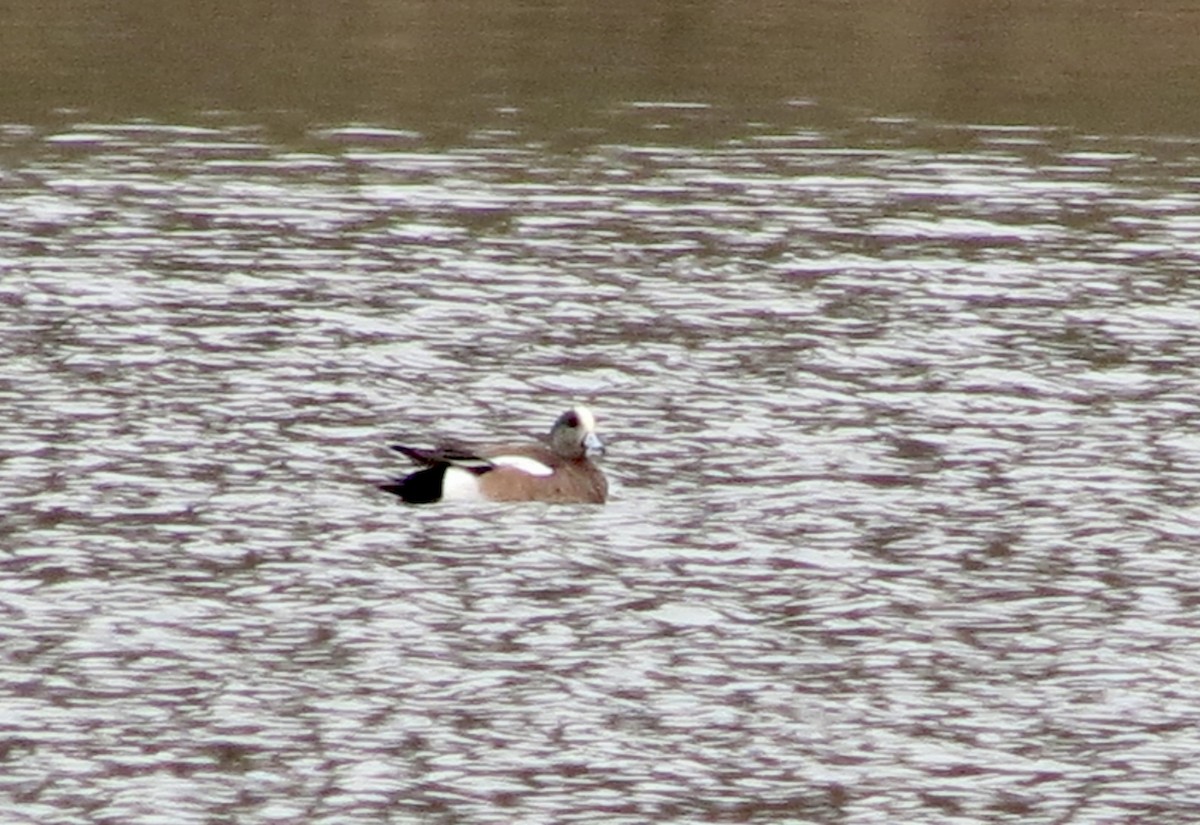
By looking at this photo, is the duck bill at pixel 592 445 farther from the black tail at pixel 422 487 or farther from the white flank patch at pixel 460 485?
the black tail at pixel 422 487

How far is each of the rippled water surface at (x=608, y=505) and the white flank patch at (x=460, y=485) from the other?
11 cm

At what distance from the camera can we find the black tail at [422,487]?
57.9 feet

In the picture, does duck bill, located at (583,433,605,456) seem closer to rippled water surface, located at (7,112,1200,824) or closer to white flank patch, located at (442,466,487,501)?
rippled water surface, located at (7,112,1200,824)

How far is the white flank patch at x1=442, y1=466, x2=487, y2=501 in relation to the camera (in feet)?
58.0

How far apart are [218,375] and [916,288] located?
21.7 ft

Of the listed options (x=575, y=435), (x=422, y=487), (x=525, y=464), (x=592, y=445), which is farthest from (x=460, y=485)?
(x=592, y=445)

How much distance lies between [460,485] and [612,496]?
0.95 meters

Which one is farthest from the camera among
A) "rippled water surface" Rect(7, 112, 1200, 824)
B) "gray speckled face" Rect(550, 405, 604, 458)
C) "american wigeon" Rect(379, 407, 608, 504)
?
"gray speckled face" Rect(550, 405, 604, 458)

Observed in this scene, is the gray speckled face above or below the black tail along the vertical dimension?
above

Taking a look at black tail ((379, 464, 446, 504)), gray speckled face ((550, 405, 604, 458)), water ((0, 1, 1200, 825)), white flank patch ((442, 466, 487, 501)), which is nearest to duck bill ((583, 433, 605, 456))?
gray speckled face ((550, 405, 604, 458))

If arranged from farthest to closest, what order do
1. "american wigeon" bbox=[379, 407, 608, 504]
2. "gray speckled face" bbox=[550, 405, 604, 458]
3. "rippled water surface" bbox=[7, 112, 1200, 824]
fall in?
"gray speckled face" bbox=[550, 405, 604, 458], "american wigeon" bbox=[379, 407, 608, 504], "rippled water surface" bbox=[7, 112, 1200, 824]

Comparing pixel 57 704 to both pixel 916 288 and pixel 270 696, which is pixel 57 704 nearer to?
pixel 270 696

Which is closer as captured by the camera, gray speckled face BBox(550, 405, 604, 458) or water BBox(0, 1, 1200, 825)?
water BBox(0, 1, 1200, 825)

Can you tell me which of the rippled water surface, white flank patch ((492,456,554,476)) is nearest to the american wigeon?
white flank patch ((492,456,554,476))
